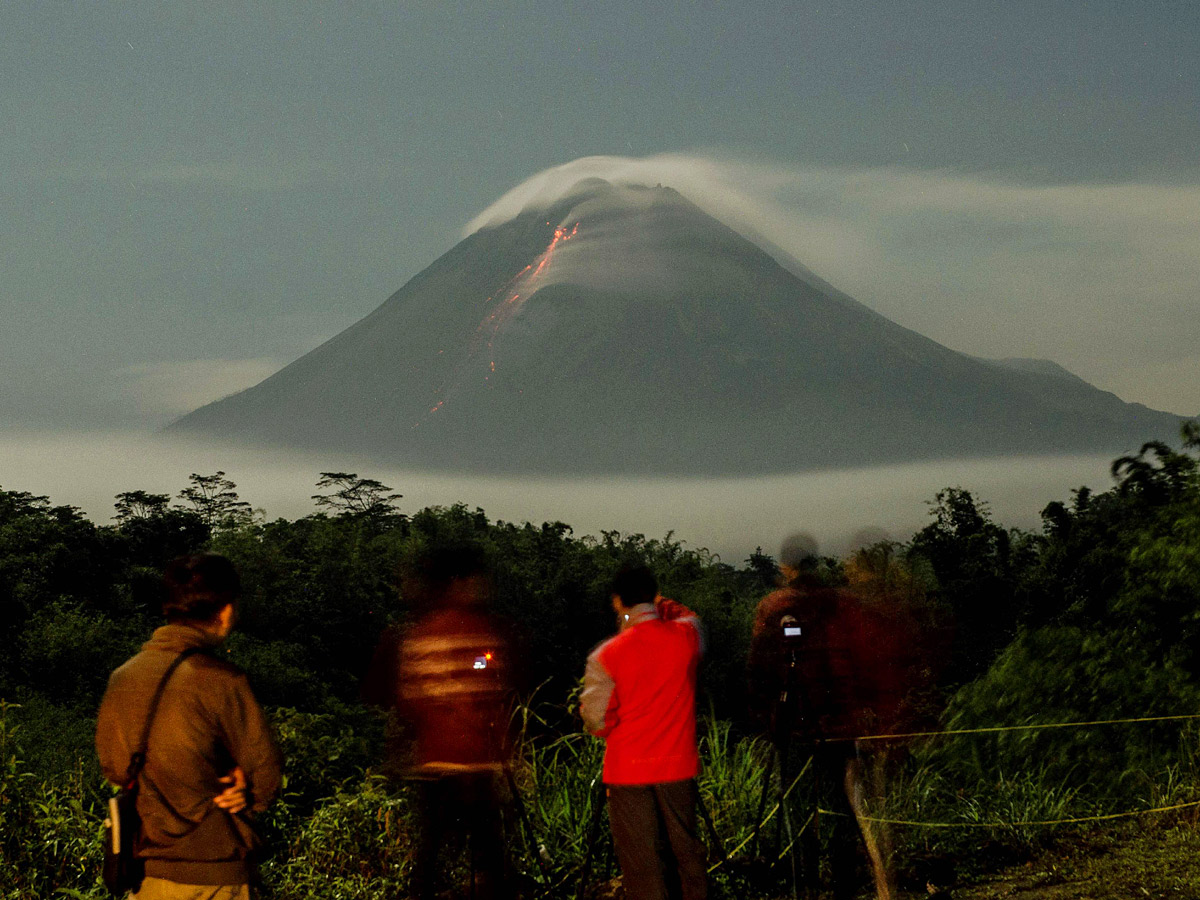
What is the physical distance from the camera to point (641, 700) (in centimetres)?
437

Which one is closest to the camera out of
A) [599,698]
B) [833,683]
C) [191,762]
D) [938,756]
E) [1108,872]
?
[191,762]

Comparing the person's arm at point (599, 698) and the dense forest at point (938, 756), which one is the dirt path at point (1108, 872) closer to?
the dense forest at point (938, 756)

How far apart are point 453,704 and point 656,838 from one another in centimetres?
92

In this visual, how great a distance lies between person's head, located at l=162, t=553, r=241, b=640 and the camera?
10.6 ft

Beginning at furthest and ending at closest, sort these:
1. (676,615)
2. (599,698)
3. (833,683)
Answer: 1. (833,683)
2. (676,615)
3. (599,698)

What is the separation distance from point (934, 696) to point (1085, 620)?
5.77m

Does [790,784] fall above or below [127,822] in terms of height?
below

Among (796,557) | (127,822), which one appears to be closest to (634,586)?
(796,557)

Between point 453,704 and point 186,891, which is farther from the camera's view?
point 453,704

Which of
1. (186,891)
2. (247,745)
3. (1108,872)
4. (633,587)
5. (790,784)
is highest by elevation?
(633,587)

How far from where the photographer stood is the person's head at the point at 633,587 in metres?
4.42

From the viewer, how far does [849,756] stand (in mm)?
5605

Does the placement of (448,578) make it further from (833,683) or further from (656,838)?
(833,683)

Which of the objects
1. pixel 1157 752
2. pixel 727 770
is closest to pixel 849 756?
pixel 727 770
